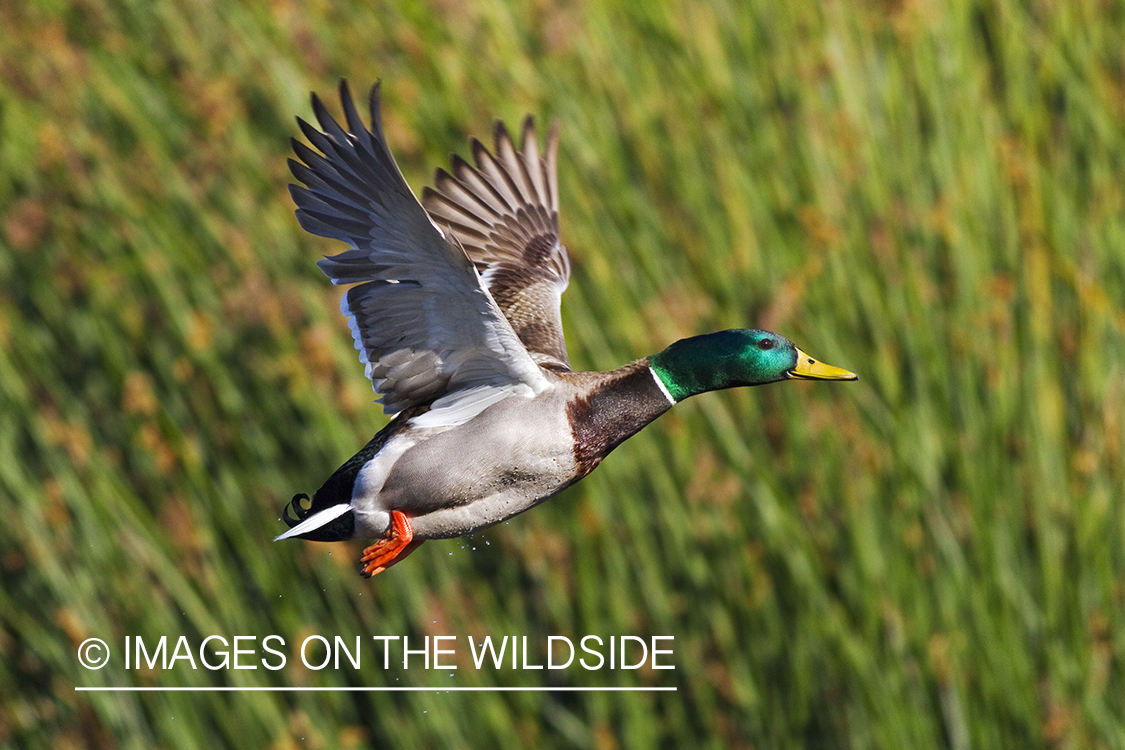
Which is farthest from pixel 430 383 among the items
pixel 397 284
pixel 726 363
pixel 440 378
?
pixel 726 363

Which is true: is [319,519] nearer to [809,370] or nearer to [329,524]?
[329,524]

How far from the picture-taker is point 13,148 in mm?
3875

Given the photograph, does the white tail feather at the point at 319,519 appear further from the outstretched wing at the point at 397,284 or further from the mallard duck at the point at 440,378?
the outstretched wing at the point at 397,284

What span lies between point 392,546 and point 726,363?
543 millimetres

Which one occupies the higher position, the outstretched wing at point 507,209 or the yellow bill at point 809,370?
the outstretched wing at point 507,209

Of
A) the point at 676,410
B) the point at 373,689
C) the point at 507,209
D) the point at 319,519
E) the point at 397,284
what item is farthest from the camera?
the point at 373,689

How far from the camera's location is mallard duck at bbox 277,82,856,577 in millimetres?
1754

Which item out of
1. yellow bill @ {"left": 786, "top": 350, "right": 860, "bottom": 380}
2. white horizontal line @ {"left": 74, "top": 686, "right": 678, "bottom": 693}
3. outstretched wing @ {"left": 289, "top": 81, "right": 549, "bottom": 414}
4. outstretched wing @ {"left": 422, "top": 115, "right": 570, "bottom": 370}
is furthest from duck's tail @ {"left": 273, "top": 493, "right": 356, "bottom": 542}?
white horizontal line @ {"left": 74, "top": 686, "right": 678, "bottom": 693}

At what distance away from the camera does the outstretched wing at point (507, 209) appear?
112 inches

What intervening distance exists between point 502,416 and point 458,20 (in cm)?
230

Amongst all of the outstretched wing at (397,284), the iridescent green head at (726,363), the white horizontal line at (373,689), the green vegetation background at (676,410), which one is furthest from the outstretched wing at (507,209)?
the white horizontal line at (373,689)

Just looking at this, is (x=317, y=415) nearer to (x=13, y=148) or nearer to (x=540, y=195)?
(x=540, y=195)

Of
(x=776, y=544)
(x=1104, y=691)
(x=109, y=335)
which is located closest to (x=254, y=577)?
(x=109, y=335)

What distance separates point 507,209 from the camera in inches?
117
